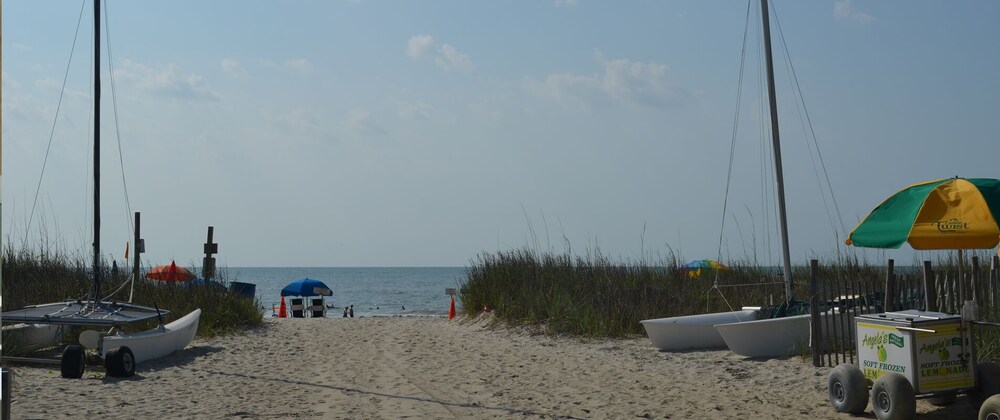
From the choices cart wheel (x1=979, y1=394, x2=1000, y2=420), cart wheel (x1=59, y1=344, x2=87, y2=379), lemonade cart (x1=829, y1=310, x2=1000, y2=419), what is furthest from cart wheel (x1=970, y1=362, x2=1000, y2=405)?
cart wheel (x1=59, y1=344, x2=87, y2=379)

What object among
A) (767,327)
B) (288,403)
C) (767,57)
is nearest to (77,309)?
(288,403)

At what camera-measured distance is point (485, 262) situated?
2006 centimetres

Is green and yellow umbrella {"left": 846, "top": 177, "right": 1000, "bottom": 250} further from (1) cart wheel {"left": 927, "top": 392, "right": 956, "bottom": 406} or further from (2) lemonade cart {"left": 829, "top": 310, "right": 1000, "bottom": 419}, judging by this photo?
(1) cart wheel {"left": 927, "top": 392, "right": 956, "bottom": 406}

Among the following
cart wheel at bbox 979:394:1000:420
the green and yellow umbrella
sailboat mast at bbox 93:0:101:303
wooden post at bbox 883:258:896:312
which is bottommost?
cart wheel at bbox 979:394:1000:420

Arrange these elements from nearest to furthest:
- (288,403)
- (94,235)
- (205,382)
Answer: (288,403)
(205,382)
(94,235)

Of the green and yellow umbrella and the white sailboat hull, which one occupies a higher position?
the green and yellow umbrella

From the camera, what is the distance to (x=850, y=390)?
7.47m

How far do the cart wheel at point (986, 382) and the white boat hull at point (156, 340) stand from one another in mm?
9436

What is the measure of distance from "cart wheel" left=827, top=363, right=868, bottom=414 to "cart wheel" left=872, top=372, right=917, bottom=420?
39cm

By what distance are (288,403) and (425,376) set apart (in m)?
2.45

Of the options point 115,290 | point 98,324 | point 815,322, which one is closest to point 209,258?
point 115,290

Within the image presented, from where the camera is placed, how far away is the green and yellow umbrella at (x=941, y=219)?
8180 mm

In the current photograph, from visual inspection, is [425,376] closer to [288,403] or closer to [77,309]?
[288,403]

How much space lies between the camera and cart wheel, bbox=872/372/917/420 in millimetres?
6895
